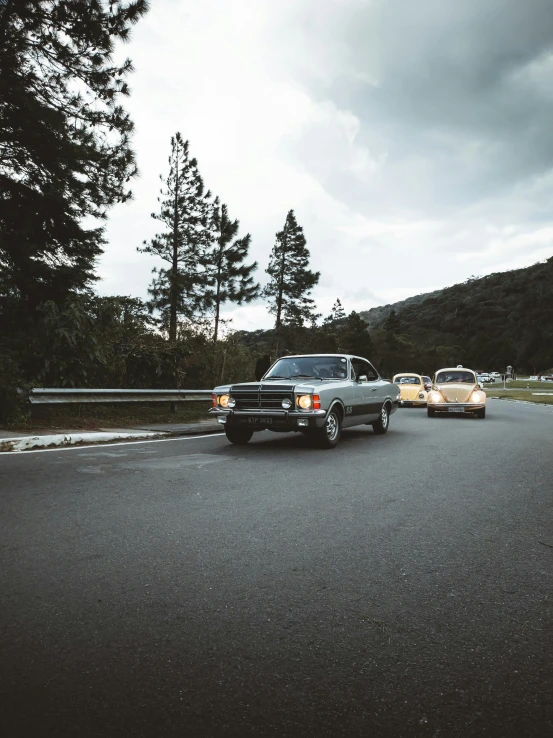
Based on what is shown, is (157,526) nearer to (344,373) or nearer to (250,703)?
(250,703)

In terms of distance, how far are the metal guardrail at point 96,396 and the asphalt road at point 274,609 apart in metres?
4.71

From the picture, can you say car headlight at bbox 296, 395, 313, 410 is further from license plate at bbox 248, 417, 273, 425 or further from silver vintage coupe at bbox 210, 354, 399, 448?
license plate at bbox 248, 417, 273, 425

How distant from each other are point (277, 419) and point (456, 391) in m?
11.1

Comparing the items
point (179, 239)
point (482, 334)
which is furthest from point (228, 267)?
point (482, 334)

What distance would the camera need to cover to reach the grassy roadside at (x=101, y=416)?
11046mm

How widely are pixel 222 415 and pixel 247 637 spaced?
285 inches

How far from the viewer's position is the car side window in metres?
11.6

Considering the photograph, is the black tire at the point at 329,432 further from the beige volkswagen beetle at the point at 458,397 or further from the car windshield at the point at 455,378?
the car windshield at the point at 455,378

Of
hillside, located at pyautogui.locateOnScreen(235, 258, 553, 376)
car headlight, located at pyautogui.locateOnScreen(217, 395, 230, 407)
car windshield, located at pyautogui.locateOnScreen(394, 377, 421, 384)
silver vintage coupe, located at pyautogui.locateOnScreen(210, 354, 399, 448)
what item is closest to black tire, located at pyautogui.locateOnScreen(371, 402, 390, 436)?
silver vintage coupe, located at pyautogui.locateOnScreen(210, 354, 399, 448)

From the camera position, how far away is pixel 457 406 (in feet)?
59.9

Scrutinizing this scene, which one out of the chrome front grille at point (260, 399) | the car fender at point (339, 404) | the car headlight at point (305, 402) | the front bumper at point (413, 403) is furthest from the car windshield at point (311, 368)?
the front bumper at point (413, 403)

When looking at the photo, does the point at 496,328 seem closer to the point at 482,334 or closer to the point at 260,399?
the point at 482,334

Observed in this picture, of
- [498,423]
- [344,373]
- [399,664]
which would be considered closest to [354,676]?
[399,664]

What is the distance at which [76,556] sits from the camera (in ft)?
12.6
